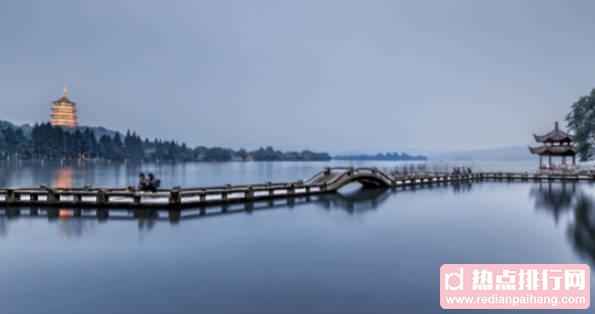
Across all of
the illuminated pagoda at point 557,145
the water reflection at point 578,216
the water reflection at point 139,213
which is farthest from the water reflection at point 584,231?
the illuminated pagoda at point 557,145

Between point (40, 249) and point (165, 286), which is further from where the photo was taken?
point (40, 249)

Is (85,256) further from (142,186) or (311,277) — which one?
(142,186)

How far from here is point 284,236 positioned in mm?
15117

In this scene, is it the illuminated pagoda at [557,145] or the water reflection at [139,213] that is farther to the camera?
the illuminated pagoda at [557,145]

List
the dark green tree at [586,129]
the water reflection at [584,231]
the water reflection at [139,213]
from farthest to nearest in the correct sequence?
the dark green tree at [586,129], the water reflection at [139,213], the water reflection at [584,231]

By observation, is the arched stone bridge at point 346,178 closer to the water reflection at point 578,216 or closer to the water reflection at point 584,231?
the water reflection at point 578,216

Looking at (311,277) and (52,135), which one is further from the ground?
(52,135)

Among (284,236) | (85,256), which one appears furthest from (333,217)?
(85,256)

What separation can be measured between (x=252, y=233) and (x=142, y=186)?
9.41 metres

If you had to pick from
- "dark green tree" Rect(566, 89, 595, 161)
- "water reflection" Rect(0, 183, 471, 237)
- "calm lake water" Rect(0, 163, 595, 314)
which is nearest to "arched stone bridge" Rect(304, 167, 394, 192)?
"water reflection" Rect(0, 183, 471, 237)

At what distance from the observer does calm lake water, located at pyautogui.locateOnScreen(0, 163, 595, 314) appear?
321 inches

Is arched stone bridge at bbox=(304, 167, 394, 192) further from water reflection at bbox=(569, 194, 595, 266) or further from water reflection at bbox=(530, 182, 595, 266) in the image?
water reflection at bbox=(569, 194, 595, 266)

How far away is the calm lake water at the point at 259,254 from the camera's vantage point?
8.16 metres

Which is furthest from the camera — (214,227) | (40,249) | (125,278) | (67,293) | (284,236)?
(214,227)
